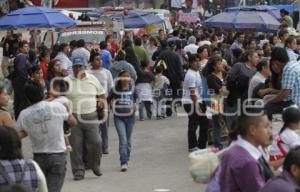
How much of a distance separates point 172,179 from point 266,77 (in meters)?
1.95

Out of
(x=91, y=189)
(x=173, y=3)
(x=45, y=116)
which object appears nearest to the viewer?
(x=45, y=116)

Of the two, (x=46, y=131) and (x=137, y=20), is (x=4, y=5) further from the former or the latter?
(x=46, y=131)

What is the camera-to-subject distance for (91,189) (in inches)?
400

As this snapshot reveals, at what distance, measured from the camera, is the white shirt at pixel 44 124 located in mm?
7805

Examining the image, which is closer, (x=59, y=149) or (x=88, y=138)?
(x=59, y=149)

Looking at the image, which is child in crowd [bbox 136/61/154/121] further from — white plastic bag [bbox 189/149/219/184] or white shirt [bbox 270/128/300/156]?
white plastic bag [bbox 189/149/219/184]

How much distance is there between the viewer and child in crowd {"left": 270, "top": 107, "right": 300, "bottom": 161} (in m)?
7.07

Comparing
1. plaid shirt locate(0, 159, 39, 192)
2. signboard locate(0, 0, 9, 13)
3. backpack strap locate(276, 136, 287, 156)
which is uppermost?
signboard locate(0, 0, 9, 13)

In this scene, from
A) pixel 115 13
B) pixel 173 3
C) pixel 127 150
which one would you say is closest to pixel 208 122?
pixel 127 150

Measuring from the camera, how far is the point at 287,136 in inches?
281

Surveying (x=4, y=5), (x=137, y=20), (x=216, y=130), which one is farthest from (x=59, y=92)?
(x=4, y=5)

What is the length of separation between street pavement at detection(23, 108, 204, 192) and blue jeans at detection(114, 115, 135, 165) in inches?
10.0

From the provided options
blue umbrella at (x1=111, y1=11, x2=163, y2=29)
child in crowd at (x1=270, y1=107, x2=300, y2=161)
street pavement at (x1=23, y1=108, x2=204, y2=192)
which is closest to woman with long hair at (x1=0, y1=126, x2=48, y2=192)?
child in crowd at (x1=270, y1=107, x2=300, y2=161)

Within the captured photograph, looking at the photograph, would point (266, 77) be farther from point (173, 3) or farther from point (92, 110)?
point (173, 3)
